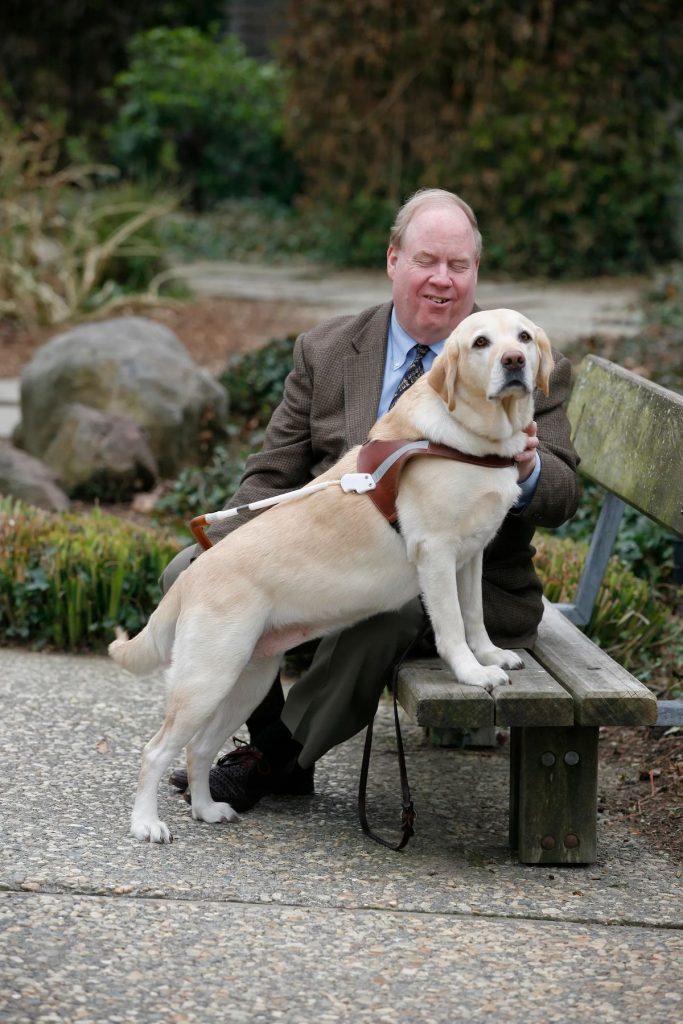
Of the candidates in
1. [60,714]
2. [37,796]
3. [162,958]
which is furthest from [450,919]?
[60,714]

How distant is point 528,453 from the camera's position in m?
3.82

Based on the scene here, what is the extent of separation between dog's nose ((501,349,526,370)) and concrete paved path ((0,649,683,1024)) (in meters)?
1.34

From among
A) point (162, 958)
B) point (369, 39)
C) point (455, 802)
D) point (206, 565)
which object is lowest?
point (455, 802)

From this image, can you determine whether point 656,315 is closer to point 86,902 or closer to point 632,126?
point 632,126

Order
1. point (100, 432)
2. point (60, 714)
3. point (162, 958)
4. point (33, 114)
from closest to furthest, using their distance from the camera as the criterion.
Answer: point (162, 958), point (60, 714), point (100, 432), point (33, 114)

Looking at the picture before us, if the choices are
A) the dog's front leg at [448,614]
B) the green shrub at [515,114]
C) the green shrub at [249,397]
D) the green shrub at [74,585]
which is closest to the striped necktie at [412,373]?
the dog's front leg at [448,614]

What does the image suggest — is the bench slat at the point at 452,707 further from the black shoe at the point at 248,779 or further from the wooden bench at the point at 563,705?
the black shoe at the point at 248,779

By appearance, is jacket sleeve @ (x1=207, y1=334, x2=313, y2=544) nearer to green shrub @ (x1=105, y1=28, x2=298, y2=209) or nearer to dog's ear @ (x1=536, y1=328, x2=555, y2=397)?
dog's ear @ (x1=536, y1=328, x2=555, y2=397)

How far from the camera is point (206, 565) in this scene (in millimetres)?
3859

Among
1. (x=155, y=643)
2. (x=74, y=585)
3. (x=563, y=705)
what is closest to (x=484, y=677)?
(x=563, y=705)

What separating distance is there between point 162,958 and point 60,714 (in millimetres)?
1926

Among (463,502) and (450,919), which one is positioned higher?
(463,502)

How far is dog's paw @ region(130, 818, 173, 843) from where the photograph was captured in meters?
3.84

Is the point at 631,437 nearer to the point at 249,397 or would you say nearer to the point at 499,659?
the point at 499,659
